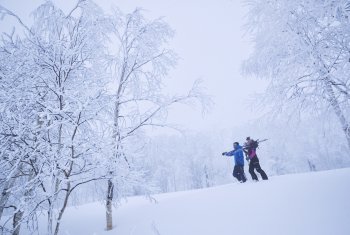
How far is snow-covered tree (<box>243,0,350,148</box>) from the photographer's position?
3.94 m

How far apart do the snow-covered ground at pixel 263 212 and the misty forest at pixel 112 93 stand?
92 cm

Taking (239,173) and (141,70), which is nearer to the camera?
(141,70)

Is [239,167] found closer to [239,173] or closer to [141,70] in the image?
[239,173]

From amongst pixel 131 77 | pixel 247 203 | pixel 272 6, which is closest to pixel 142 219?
pixel 247 203

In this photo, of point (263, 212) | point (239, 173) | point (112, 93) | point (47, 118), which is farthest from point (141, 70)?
point (263, 212)

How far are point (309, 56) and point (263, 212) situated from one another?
10.8 feet

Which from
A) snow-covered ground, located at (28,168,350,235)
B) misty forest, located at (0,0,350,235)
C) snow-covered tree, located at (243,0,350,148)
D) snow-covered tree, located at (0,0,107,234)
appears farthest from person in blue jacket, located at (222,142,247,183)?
snow-covered tree, located at (0,0,107,234)

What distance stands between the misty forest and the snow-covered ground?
924 mm

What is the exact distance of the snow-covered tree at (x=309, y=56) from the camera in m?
3.94

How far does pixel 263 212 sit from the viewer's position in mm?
4691

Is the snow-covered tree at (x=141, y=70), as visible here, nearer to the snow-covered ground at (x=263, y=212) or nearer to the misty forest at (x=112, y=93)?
the misty forest at (x=112, y=93)

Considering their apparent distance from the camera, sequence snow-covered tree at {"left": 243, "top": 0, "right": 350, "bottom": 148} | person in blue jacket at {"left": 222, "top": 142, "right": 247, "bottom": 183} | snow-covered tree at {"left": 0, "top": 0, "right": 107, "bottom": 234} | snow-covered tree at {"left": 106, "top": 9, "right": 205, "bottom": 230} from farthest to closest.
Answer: person in blue jacket at {"left": 222, "top": 142, "right": 247, "bottom": 183}
snow-covered tree at {"left": 106, "top": 9, "right": 205, "bottom": 230}
snow-covered tree at {"left": 243, "top": 0, "right": 350, "bottom": 148}
snow-covered tree at {"left": 0, "top": 0, "right": 107, "bottom": 234}

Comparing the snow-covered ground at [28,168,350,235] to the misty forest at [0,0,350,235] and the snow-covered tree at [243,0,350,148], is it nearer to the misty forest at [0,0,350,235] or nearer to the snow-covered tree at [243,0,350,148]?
the misty forest at [0,0,350,235]

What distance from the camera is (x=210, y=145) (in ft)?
110
